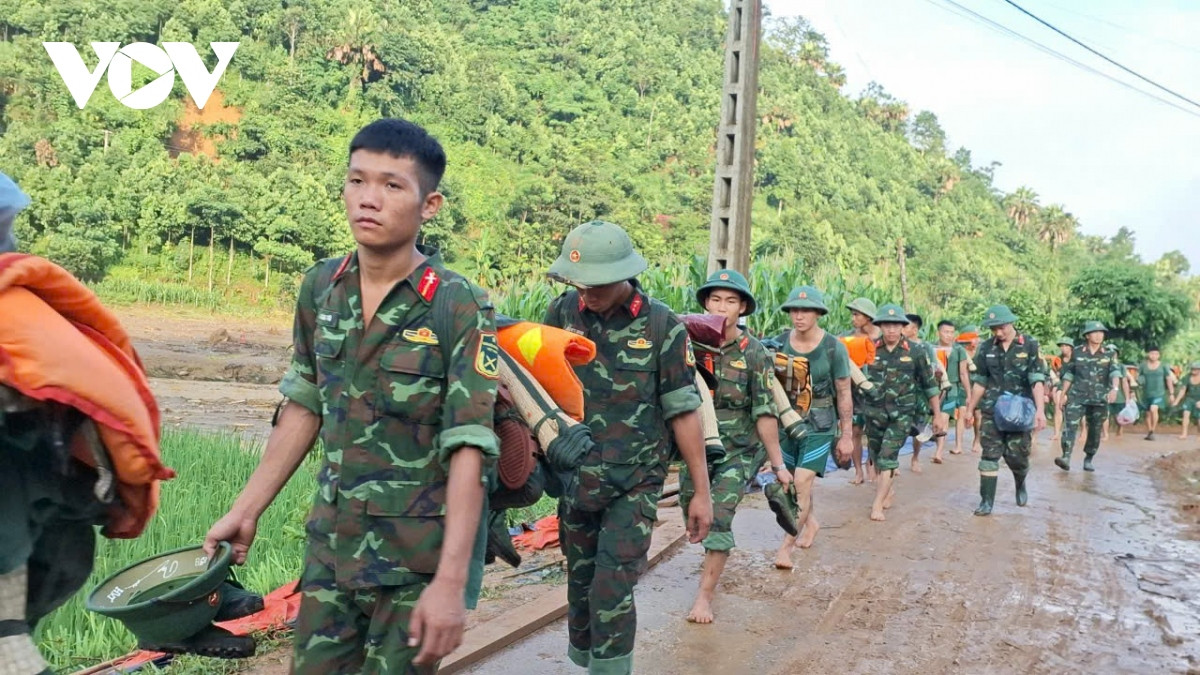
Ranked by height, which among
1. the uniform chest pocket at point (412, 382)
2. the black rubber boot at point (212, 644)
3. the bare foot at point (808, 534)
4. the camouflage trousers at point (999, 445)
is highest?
the uniform chest pocket at point (412, 382)

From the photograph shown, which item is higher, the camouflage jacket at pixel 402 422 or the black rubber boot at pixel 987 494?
the camouflage jacket at pixel 402 422

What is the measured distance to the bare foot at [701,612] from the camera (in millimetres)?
6184

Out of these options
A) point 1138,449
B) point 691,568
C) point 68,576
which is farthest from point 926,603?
point 1138,449

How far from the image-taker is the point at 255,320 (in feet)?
111

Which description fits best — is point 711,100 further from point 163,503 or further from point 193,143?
point 163,503

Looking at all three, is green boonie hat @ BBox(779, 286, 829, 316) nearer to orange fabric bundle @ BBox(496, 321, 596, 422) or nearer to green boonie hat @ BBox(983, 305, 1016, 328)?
green boonie hat @ BBox(983, 305, 1016, 328)

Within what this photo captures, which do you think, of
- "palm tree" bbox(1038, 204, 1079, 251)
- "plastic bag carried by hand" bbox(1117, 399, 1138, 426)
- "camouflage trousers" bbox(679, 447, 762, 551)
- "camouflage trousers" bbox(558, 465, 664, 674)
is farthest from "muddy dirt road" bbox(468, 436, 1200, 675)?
"palm tree" bbox(1038, 204, 1079, 251)

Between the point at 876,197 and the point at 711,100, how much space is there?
11906 millimetres

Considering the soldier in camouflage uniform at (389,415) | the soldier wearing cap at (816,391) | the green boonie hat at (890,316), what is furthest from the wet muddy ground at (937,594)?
the soldier in camouflage uniform at (389,415)

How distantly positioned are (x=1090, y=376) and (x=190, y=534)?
42.3 ft

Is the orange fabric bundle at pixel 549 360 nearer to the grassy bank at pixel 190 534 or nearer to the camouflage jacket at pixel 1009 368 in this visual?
the grassy bank at pixel 190 534

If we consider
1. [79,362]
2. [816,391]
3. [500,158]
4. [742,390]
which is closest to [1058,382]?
[816,391]

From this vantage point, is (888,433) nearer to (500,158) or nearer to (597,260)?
(597,260)

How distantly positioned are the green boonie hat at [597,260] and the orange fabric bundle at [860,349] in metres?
6.50
